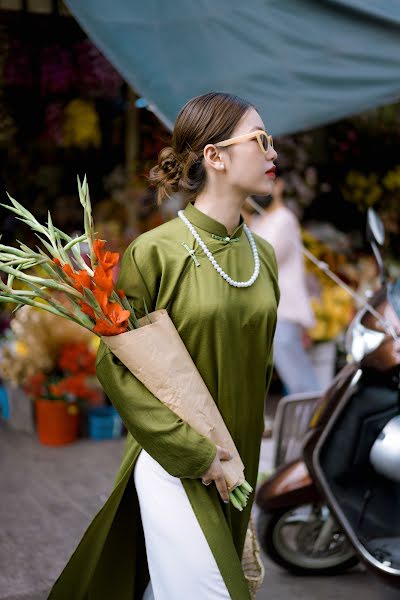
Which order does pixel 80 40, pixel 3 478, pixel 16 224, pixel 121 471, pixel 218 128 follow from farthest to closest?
pixel 16 224 < pixel 80 40 < pixel 3 478 < pixel 121 471 < pixel 218 128

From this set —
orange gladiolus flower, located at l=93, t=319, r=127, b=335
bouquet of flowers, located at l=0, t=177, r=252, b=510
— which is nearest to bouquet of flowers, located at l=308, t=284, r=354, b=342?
bouquet of flowers, located at l=0, t=177, r=252, b=510

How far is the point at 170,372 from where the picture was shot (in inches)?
90.4

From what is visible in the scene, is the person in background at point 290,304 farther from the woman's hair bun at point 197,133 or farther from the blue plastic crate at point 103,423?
the woman's hair bun at point 197,133

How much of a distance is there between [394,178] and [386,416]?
16.2 feet

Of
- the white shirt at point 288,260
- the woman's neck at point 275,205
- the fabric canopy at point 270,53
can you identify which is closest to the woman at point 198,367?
the fabric canopy at point 270,53

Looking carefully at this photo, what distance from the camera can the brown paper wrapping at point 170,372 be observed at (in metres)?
2.28

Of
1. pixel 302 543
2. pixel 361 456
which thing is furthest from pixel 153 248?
pixel 302 543

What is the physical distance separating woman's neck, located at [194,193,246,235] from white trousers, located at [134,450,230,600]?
0.74 meters

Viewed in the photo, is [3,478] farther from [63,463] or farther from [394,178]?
[394,178]

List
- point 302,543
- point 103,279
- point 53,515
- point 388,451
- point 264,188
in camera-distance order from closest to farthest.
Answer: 1. point 103,279
2. point 264,188
3. point 388,451
4. point 302,543
5. point 53,515

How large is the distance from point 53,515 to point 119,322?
2419 millimetres

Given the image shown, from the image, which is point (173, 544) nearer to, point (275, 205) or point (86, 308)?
point (86, 308)

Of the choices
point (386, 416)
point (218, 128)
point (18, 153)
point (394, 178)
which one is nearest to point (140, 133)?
point (18, 153)

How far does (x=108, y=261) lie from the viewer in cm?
225
